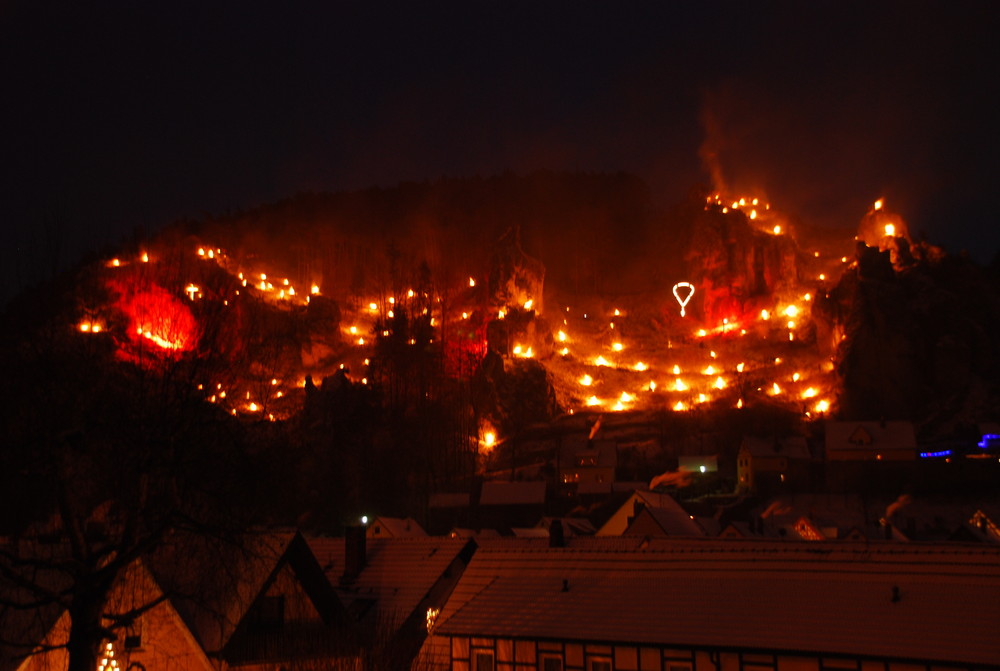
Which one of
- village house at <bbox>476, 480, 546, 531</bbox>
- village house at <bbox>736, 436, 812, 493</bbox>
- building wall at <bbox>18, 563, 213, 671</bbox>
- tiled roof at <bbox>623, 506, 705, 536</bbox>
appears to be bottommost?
building wall at <bbox>18, 563, 213, 671</bbox>

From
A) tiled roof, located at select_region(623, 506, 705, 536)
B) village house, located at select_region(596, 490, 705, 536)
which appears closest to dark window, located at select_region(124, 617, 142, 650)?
tiled roof, located at select_region(623, 506, 705, 536)

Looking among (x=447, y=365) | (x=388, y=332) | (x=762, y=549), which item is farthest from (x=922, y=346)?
(x=762, y=549)

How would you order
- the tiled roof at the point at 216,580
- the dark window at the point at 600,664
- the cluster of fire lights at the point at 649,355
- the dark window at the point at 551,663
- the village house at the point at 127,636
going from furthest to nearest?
the cluster of fire lights at the point at 649,355 → the dark window at the point at 551,663 → the dark window at the point at 600,664 → the tiled roof at the point at 216,580 → the village house at the point at 127,636

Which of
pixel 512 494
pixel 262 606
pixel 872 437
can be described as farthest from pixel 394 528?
pixel 872 437

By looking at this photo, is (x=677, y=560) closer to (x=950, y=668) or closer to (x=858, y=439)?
(x=950, y=668)

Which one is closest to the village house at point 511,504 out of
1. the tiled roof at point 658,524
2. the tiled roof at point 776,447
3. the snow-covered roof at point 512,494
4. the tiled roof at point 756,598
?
the snow-covered roof at point 512,494

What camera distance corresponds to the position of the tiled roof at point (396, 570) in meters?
25.2

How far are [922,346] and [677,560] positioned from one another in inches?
2644

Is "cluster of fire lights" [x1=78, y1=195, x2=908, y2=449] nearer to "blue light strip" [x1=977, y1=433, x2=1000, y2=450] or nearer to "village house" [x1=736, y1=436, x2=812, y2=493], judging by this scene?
"village house" [x1=736, y1=436, x2=812, y2=493]

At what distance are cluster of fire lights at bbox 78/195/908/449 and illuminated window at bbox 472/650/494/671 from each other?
2572 inches

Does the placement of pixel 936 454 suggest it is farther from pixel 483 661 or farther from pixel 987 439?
pixel 483 661

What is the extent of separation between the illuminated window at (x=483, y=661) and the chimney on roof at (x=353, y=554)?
6.09 meters

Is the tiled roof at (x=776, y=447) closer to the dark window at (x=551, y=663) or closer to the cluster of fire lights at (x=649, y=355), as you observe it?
the cluster of fire lights at (x=649, y=355)

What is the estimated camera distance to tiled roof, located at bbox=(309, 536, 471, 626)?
25234mm
